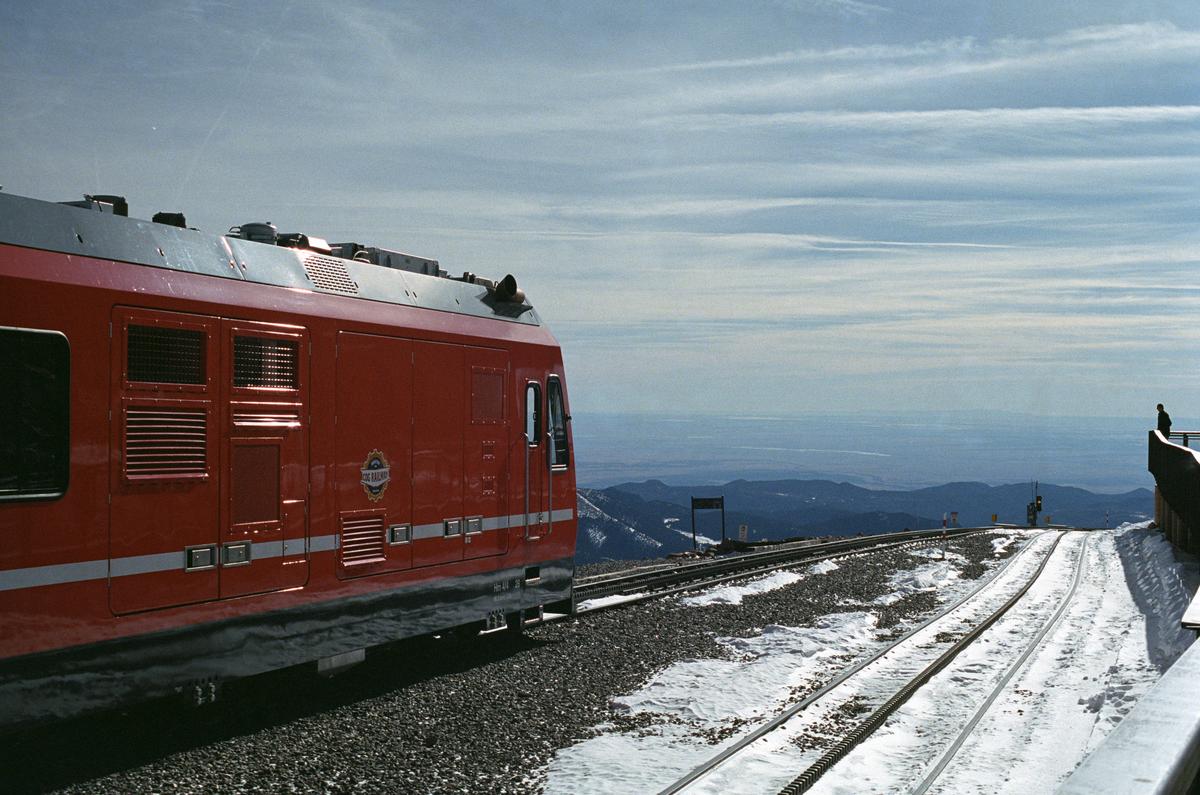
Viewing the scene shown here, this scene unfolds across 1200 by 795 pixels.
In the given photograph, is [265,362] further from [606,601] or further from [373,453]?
[606,601]

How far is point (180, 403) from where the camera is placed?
27.5ft

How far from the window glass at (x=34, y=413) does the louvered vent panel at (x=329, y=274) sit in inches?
112

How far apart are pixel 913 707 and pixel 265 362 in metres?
7.38

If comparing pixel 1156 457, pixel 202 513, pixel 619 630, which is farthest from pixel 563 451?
pixel 1156 457

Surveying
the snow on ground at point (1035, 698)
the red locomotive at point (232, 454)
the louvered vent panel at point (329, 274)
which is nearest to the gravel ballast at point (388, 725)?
the red locomotive at point (232, 454)

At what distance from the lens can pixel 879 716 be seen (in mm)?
10094

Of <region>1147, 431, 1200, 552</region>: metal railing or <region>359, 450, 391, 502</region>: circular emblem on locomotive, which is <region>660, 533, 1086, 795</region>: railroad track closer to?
<region>1147, 431, 1200, 552</region>: metal railing

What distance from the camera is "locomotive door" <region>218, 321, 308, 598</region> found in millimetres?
8758

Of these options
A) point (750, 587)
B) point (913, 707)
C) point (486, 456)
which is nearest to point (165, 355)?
point (486, 456)

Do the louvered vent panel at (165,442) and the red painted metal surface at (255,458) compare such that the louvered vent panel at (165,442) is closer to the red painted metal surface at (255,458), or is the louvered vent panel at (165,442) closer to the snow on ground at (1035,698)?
the red painted metal surface at (255,458)

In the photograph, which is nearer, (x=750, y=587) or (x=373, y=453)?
(x=373, y=453)

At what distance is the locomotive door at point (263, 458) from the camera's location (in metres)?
8.76

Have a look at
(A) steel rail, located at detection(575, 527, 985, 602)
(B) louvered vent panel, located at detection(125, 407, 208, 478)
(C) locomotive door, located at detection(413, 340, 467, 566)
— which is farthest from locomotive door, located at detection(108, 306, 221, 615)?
(A) steel rail, located at detection(575, 527, 985, 602)

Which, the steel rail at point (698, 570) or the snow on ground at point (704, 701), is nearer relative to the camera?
the snow on ground at point (704, 701)
